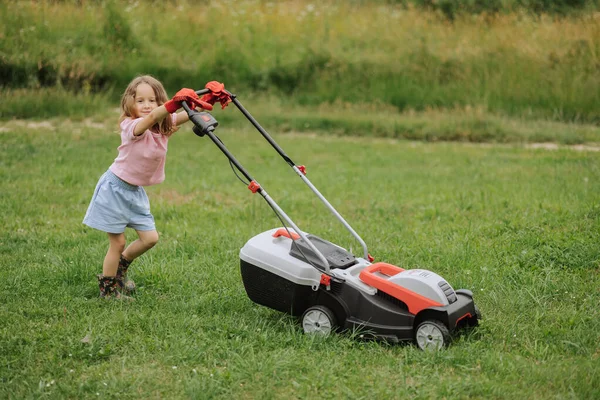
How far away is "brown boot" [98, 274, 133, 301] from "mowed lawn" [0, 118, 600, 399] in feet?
0.31

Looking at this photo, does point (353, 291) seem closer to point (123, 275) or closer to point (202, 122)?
point (202, 122)

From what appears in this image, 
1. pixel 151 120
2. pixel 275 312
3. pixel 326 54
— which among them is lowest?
pixel 275 312

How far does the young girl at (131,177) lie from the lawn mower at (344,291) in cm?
58

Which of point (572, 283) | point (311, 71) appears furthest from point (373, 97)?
point (572, 283)

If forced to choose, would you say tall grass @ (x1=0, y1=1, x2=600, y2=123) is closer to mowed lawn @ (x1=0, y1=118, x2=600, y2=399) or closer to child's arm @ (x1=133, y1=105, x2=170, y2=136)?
mowed lawn @ (x1=0, y1=118, x2=600, y2=399)

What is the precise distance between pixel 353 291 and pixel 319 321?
0.27 m

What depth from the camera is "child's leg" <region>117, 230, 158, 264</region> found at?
4699mm

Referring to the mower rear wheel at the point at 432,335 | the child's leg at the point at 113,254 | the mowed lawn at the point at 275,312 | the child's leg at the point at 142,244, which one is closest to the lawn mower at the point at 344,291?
the mower rear wheel at the point at 432,335

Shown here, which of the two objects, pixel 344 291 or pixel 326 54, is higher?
pixel 326 54

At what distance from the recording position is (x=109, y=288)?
4.71 metres

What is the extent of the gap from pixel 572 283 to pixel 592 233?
969 millimetres

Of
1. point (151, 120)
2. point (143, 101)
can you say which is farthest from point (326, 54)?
Result: point (151, 120)

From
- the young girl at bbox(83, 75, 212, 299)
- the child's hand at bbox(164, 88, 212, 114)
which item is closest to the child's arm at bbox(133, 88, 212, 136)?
the child's hand at bbox(164, 88, 212, 114)

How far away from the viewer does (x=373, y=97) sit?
40.6ft
